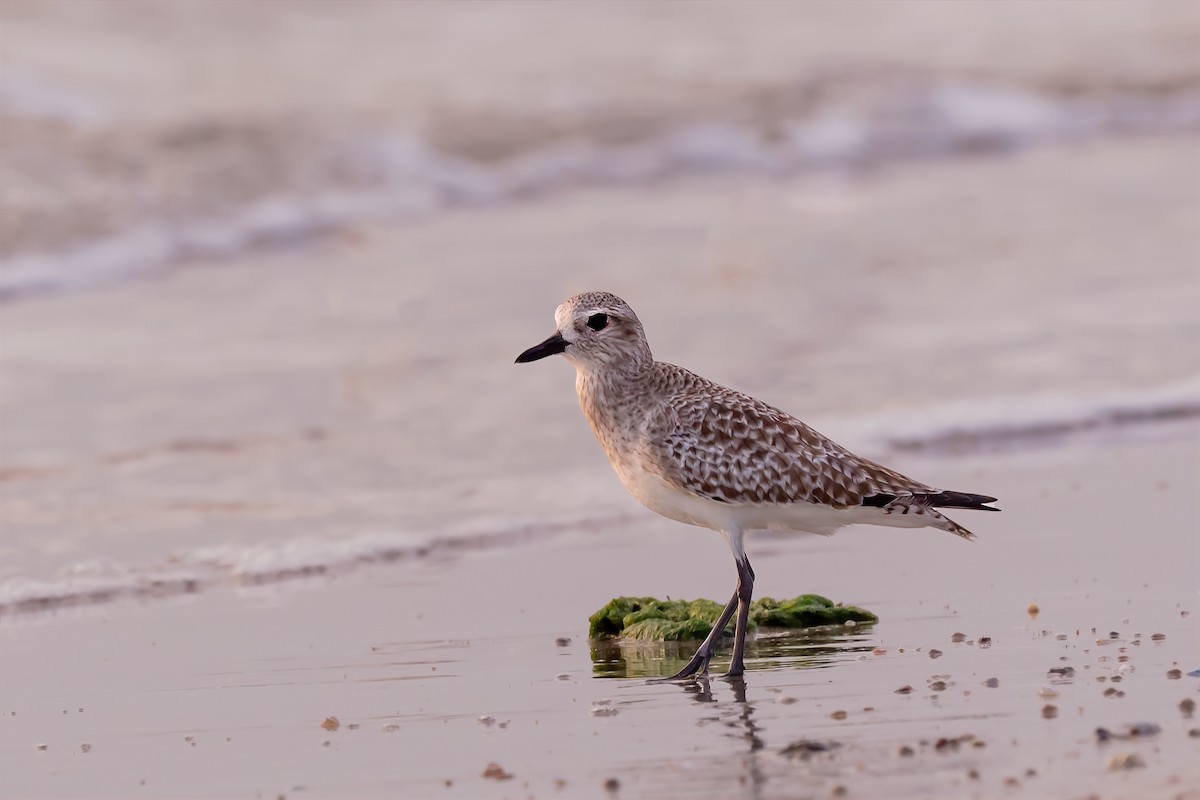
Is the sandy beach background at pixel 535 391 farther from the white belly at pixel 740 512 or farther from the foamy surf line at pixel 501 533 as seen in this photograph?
the white belly at pixel 740 512

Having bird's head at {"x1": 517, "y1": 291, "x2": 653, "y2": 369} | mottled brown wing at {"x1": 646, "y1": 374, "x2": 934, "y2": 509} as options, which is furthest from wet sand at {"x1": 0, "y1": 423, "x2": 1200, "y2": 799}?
bird's head at {"x1": 517, "y1": 291, "x2": 653, "y2": 369}

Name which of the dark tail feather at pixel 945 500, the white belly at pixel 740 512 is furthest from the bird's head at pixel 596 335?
the dark tail feather at pixel 945 500

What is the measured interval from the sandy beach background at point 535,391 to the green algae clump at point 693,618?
22 cm

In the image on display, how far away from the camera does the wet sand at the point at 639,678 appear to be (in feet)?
19.1

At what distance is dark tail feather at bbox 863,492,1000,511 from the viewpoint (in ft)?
24.5

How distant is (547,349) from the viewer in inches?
310

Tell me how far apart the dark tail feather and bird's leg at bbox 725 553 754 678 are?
58 centimetres

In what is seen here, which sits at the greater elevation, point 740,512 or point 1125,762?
point 740,512

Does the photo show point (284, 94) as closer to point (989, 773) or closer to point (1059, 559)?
point (1059, 559)

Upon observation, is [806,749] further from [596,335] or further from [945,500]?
[596,335]

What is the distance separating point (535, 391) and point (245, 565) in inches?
148

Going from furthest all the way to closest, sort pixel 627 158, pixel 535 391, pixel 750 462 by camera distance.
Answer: pixel 627 158 < pixel 535 391 < pixel 750 462

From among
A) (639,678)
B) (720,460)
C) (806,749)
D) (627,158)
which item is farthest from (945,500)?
(627,158)

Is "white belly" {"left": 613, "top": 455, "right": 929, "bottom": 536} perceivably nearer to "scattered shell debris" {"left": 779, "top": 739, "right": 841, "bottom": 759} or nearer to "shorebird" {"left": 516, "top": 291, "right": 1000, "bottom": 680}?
"shorebird" {"left": 516, "top": 291, "right": 1000, "bottom": 680}
